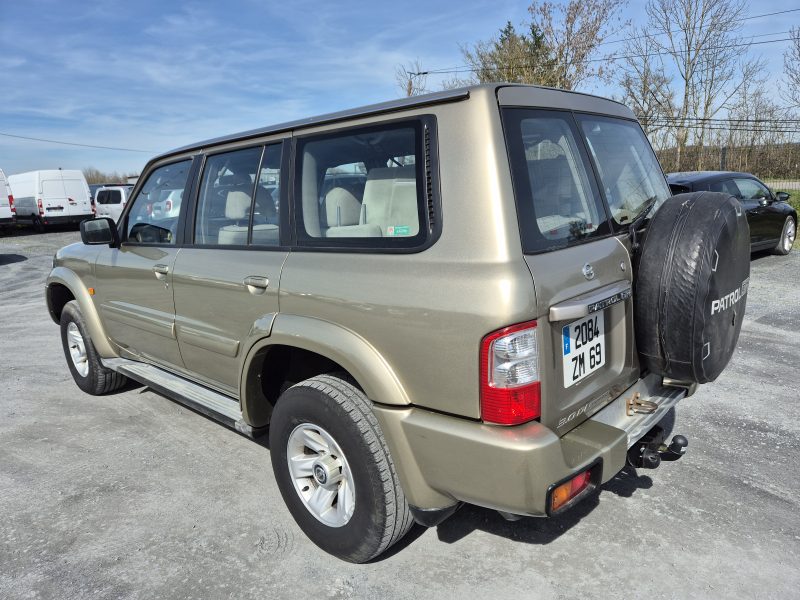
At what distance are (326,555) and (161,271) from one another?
6.40 ft

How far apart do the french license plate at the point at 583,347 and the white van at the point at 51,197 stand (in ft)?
72.2

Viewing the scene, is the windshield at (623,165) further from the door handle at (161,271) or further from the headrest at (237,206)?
the door handle at (161,271)

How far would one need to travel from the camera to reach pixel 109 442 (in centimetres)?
397

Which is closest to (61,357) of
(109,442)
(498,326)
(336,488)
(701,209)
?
(109,442)

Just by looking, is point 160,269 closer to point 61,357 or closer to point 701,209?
point 701,209

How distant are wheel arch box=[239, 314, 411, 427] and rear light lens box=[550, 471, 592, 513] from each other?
0.62 m

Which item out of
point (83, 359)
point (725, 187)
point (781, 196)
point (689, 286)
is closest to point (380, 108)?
point (689, 286)

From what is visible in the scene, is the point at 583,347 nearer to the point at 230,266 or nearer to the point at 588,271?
the point at 588,271

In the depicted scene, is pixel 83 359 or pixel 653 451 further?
pixel 83 359

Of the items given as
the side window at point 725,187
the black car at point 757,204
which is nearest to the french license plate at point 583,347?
the black car at point 757,204

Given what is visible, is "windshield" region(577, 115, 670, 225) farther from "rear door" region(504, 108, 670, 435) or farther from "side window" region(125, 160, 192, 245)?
"side window" region(125, 160, 192, 245)

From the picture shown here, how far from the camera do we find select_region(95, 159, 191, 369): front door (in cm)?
356

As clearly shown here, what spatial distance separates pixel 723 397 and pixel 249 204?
12.0 feet

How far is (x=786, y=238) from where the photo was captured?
10430 millimetres
